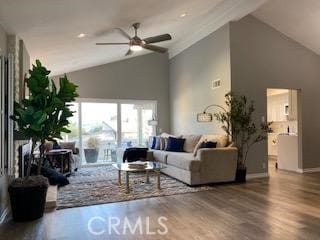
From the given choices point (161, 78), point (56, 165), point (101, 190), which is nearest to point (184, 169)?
point (101, 190)

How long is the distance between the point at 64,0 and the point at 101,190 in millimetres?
3187

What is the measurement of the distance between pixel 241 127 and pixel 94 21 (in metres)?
3.58

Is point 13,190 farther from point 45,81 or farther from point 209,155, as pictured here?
point 209,155

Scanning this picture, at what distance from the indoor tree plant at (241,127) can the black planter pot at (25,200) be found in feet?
12.6

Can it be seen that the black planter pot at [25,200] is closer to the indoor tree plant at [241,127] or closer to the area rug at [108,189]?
the area rug at [108,189]

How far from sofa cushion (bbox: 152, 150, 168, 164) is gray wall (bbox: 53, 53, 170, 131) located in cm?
195

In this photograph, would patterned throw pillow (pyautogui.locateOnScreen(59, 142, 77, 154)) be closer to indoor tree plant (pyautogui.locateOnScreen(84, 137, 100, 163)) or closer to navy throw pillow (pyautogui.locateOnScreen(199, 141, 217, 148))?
indoor tree plant (pyautogui.locateOnScreen(84, 137, 100, 163))

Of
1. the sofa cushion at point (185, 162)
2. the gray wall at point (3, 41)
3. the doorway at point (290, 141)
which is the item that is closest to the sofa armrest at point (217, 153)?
the sofa cushion at point (185, 162)

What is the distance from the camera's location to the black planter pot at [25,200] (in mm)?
3342

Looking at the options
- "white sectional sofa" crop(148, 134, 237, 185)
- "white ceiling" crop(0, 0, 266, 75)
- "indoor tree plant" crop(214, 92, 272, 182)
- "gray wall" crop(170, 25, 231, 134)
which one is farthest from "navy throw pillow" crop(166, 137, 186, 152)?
"white ceiling" crop(0, 0, 266, 75)

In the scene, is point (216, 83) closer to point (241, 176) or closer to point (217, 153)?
point (217, 153)

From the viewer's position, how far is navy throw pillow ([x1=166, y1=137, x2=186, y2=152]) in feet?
22.3

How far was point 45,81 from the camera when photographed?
356 centimetres

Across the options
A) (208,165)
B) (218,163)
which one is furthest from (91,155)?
(218,163)
